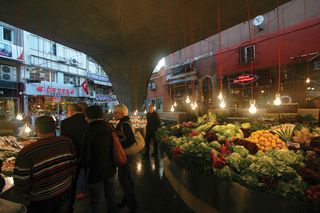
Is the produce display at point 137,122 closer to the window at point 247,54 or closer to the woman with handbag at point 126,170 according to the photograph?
the woman with handbag at point 126,170

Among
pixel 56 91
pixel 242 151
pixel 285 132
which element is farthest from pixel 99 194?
pixel 56 91

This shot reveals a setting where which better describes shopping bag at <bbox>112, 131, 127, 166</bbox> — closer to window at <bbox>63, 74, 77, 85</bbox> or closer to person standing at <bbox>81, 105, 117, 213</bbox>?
person standing at <bbox>81, 105, 117, 213</bbox>

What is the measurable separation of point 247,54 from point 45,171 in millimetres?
14186

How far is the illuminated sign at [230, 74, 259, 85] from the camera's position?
42.5ft

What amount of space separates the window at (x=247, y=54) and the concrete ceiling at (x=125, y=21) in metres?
5.57

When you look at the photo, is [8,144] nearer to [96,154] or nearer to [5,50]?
[96,154]

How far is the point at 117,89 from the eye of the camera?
41.4 ft

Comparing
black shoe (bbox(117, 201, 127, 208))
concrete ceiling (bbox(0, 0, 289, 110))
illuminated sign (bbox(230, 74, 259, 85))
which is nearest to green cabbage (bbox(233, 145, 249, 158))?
black shoe (bbox(117, 201, 127, 208))

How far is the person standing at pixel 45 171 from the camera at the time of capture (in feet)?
6.35

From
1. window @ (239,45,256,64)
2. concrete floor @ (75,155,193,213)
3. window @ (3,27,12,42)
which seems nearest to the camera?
concrete floor @ (75,155,193,213)

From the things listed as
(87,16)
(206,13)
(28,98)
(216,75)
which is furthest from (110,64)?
(28,98)

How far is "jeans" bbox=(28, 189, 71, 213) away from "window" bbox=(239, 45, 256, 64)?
13644 mm

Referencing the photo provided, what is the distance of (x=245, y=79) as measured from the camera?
1340 centimetres

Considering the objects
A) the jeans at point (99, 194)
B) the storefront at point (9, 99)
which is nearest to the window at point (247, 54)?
the jeans at point (99, 194)
